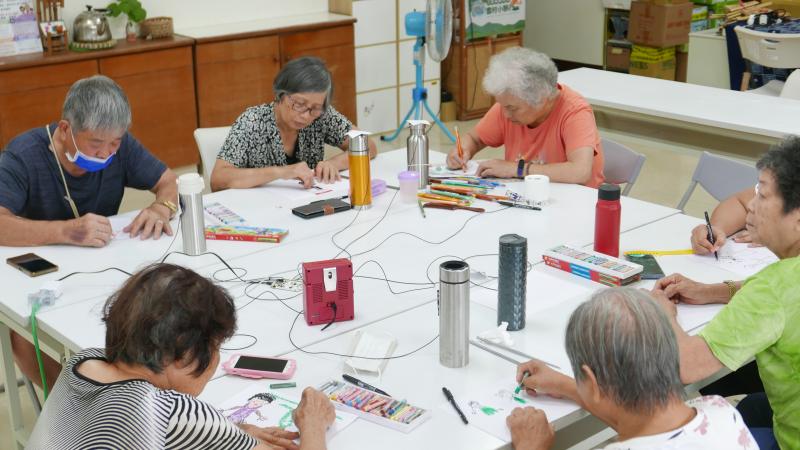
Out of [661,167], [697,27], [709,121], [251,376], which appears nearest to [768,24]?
[661,167]

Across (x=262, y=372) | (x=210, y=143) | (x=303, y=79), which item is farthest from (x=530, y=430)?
(x=210, y=143)

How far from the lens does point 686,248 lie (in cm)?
287

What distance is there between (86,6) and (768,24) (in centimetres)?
426

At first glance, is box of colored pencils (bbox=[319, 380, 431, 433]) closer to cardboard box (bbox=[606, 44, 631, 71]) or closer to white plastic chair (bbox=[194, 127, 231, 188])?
white plastic chair (bbox=[194, 127, 231, 188])

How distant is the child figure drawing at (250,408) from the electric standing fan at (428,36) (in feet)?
14.2

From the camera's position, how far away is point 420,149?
3.46 metres

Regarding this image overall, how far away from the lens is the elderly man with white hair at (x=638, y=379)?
1660 mm

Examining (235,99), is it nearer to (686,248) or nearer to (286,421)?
(686,248)

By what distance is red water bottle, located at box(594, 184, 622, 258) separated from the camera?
2.70 meters

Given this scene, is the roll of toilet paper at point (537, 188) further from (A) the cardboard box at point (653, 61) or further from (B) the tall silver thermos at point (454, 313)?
(A) the cardboard box at point (653, 61)

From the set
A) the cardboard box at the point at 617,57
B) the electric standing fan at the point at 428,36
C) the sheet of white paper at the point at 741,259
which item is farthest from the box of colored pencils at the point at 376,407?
the cardboard box at the point at 617,57

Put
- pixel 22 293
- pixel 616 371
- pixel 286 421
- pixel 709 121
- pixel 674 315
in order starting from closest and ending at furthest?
pixel 616 371
pixel 286 421
pixel 674 315
pixel 22 293
pixel 709 121

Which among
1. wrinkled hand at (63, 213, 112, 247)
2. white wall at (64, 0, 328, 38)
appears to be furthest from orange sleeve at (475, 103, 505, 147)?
white wall at (64, 0, 328, 38)

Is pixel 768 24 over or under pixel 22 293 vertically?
over
